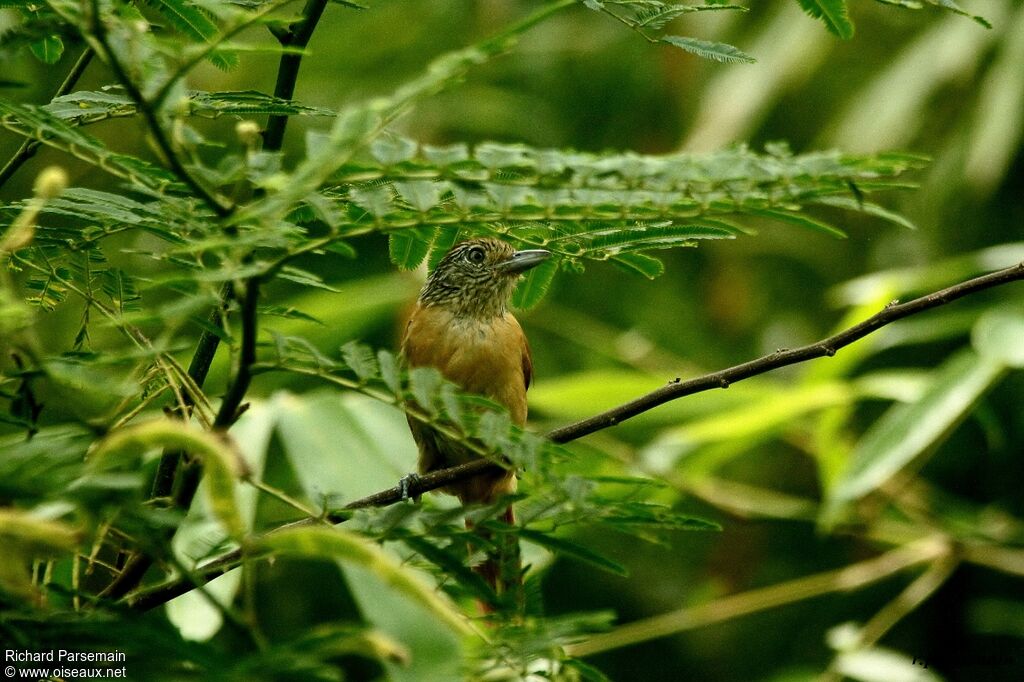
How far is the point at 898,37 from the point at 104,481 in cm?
809

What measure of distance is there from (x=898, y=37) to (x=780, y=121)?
1.07 meters

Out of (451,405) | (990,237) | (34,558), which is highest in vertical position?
(990,237)

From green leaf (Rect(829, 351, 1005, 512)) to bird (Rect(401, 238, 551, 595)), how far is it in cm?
131

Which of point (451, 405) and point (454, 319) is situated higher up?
point (454, 319)

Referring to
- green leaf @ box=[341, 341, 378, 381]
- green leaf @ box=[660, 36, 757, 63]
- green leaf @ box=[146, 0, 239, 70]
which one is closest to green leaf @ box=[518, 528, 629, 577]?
green leaf @ box=[341, 341, 378, 381]

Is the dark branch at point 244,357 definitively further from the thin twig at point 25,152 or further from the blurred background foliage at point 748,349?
the blurred background foliage at point 748,349

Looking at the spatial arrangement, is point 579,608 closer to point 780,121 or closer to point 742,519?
point 742,519

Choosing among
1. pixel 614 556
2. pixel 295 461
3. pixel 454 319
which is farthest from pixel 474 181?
pixel 614 556

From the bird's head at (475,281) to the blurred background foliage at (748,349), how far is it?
52 centimetres

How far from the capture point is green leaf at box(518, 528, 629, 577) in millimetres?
1981

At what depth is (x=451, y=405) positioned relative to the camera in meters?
1.92

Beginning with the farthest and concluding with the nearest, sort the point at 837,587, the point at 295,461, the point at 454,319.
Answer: the point at 837,587, the point at 454,319, the point at 295,461

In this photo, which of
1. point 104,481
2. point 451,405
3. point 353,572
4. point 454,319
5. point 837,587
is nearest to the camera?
point 104,481

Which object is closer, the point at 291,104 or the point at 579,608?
the point at 291,104
